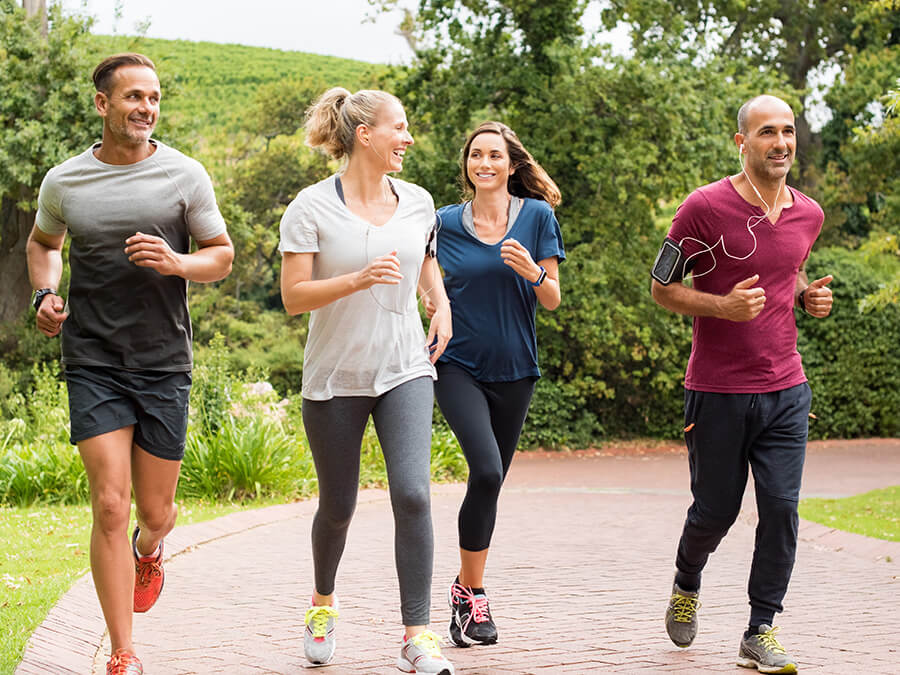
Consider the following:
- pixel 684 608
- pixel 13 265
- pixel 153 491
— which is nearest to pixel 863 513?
pixel 684 608

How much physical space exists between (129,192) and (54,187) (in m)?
0.29

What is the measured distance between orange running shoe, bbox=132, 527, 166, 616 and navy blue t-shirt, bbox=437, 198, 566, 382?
5.02 ft

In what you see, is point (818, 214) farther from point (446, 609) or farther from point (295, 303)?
point (446, 609)

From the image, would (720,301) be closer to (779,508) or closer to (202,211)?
(779,508)

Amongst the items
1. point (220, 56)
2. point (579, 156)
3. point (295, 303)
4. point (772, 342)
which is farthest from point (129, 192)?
point (220, 56)

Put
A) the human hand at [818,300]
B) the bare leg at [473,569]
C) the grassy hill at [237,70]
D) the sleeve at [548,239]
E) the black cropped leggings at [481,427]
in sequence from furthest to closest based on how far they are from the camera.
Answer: the grassy hill at [237,70] → the sleeve at [548,239] → the bare leg at [473,569] → the black cropped leggings at [481,427] → the human hand at [818,300]

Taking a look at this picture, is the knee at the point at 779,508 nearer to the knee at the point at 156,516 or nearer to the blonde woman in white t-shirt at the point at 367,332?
the blonde woman in white t-shirt at the point at 367,332

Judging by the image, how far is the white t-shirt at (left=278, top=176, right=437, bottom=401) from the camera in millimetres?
4234

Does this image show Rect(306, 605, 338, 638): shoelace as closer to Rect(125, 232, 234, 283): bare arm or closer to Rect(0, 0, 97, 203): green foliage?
Rect(125, 232, 234, 283): bare arm

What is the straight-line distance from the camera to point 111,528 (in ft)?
13.3

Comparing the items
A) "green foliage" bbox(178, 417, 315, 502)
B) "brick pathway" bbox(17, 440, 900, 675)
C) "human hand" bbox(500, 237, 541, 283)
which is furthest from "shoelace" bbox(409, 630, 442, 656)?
"green foliage" bbox(178, 417, 315, 502)

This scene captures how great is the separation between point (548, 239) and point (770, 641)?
200 centimetres

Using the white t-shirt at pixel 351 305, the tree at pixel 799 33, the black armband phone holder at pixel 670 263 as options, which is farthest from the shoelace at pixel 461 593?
the tree at pixel 799 33

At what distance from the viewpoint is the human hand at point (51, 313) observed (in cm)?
402
